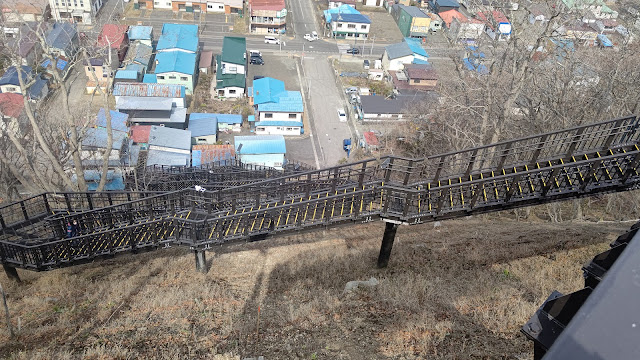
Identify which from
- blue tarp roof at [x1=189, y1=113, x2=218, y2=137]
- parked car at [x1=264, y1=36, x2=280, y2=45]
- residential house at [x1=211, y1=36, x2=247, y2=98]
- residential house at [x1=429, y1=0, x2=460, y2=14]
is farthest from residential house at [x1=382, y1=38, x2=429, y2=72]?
blue tarp roof at [x1=189, y1=113, x2=218, y2=137]

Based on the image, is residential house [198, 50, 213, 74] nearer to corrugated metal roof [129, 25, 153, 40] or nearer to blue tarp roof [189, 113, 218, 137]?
corrugated metal roof [129, 25, 153, 40]

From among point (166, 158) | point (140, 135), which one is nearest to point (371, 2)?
point (140, 135)

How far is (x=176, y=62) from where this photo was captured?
42.2m

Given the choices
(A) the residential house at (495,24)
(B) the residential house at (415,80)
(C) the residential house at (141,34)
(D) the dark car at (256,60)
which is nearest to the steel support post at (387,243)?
(A) the residential house at (495,24)

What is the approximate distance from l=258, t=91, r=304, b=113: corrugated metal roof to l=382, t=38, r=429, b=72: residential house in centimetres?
1268

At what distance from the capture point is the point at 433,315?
9531 millimetres

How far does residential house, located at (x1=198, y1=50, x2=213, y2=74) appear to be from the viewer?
4568cm

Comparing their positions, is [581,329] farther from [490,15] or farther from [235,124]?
[235,124]

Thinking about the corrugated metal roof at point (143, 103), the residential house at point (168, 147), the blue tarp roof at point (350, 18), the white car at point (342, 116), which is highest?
the blue tarp roof at point (350, 18)

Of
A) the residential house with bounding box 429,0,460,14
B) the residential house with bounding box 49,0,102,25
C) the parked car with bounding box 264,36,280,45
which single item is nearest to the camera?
the residential house with bounding box 49,0,102,25

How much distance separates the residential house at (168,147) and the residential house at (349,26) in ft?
89.4

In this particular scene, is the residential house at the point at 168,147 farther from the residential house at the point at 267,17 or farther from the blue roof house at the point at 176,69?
the residential house at the point at 267,17

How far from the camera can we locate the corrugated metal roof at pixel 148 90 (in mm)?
36844

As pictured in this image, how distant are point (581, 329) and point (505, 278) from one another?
29.1 feet
